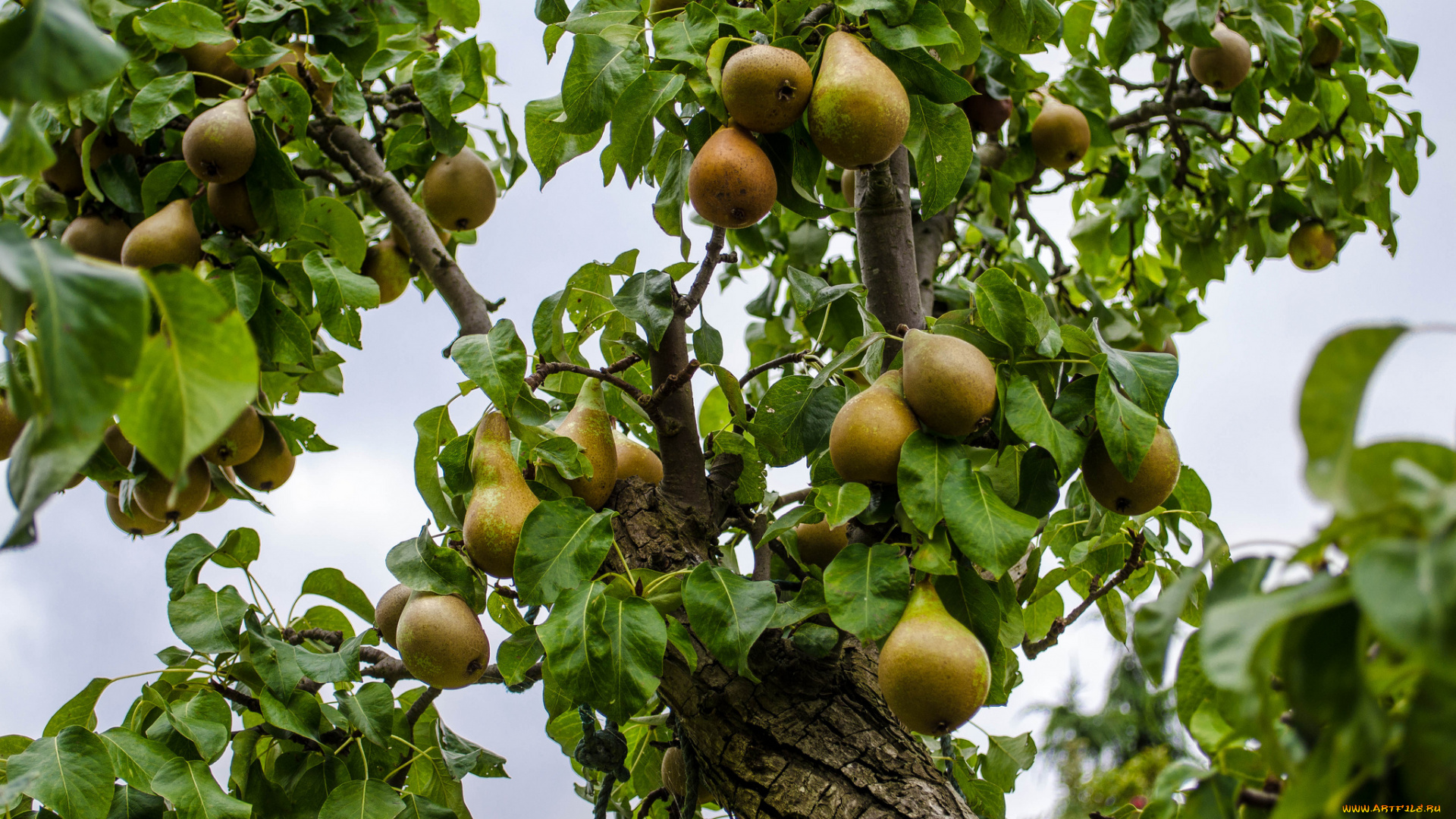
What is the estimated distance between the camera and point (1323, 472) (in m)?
0.37

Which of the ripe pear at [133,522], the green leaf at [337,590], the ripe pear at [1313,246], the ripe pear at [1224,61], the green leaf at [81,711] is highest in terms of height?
the ripe pear at [1313,246]

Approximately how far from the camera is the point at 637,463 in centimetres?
135

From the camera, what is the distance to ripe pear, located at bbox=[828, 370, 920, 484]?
38.4 inches

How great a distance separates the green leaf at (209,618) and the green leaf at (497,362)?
1.62 feet

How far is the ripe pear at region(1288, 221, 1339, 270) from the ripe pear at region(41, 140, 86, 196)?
2387 mm

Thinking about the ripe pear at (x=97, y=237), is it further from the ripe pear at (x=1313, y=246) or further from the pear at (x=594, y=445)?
the ripe pear at (x=1313, y=246)

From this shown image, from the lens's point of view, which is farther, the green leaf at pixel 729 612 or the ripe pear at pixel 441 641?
the ripe pear at pixel 441 641

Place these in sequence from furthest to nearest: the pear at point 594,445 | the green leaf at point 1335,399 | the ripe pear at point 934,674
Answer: the pear at point 594,445 < the ripe pear at point 934,674 < the green leaf at point 1335,399

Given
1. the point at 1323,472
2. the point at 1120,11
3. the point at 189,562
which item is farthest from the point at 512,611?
the point at 1120,11

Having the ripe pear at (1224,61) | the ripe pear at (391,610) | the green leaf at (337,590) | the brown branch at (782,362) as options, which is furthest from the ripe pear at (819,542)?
the ripe pear at (1224,61)

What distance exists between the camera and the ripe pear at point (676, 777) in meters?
1.41

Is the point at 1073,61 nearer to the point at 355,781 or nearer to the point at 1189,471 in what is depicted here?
the point at 1189,471

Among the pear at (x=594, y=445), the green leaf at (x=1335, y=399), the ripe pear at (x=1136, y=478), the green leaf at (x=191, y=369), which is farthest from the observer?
the pear at (x=594, y=445)

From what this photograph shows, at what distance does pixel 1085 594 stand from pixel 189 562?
1.26 m
